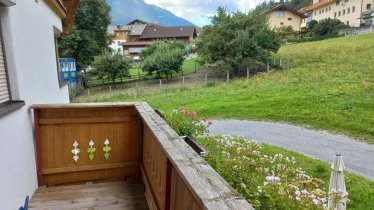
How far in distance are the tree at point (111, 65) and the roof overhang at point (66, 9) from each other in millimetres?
16698

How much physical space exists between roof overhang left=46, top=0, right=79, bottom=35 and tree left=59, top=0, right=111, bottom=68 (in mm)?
17561

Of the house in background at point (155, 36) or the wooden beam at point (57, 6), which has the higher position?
the house in background at point (155, 36)

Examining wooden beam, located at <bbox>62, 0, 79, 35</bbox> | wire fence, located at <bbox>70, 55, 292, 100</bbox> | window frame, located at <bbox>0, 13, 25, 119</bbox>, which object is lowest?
wire fence, located at <bbox>70, 55, 292, 100</bbox>

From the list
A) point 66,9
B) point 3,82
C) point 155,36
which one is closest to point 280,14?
point 155,36

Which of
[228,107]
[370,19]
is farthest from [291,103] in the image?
[370,19]

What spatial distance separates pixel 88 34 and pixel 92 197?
79.5 ft

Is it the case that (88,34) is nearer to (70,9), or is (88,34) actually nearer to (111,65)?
(111,65)

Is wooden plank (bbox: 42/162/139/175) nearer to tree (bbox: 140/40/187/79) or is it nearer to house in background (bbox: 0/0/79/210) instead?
house in background (bbox: 0/0/79/210)

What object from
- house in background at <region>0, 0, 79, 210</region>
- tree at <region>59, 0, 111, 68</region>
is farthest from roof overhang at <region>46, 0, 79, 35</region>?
tree at <region>59, 0, 111, 68</region>

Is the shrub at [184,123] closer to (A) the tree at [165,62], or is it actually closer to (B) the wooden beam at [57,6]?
(B) the wooden beam at [57,6]

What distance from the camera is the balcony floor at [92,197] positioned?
2.90 m

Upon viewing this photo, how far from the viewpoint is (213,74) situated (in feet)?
72.1

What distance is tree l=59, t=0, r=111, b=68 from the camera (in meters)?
23.6

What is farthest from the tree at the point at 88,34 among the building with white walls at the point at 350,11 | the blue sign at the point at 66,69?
the building with white walls at the point at 350,11
